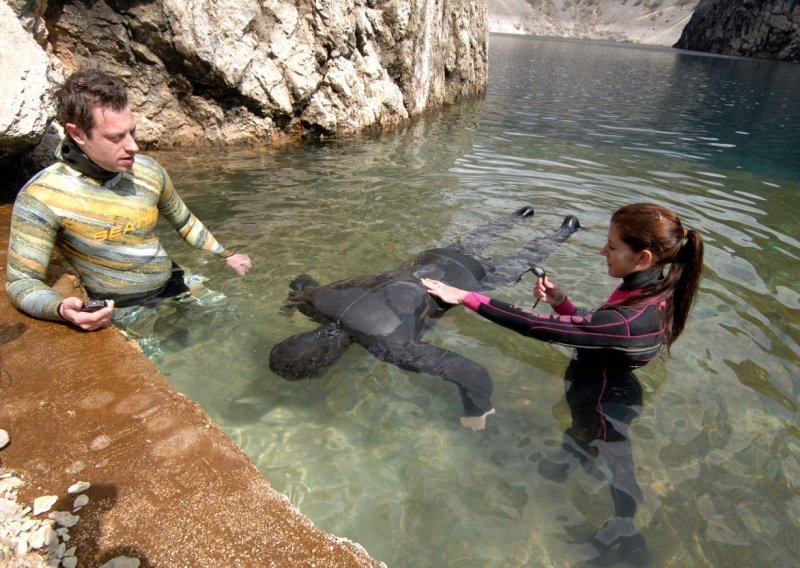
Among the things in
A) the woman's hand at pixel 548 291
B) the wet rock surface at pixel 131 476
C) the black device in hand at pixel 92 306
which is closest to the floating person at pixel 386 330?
the woman's hand at pixel 548 291

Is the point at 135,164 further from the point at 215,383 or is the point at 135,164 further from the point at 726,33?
the point at 726,33

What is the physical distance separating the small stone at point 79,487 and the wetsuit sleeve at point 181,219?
85.6 inches

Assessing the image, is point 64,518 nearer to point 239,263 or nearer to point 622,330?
point 239,263

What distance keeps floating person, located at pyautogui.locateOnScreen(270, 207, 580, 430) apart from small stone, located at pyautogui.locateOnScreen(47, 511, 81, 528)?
4.77 ft

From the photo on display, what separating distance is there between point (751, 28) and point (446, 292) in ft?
250

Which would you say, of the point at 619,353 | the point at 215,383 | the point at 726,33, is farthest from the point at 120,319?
the point at 726,33

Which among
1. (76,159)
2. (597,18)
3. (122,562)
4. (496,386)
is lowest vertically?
(496,386)

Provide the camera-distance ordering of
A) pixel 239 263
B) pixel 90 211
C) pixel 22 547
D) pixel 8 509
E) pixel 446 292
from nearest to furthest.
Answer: pixel 22 547 < pixel 8 509 < pixel 90 211 < pixel 446 292 < pixel 239 263

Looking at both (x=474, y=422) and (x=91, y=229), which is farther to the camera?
(x=474, y=422)

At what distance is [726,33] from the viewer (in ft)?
Answer: 208

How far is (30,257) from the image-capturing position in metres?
2.70

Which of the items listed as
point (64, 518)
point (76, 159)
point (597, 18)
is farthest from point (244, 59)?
point (597, 18)

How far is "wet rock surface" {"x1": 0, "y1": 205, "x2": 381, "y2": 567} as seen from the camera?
169 centimetres

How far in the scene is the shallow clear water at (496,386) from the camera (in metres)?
2.62
